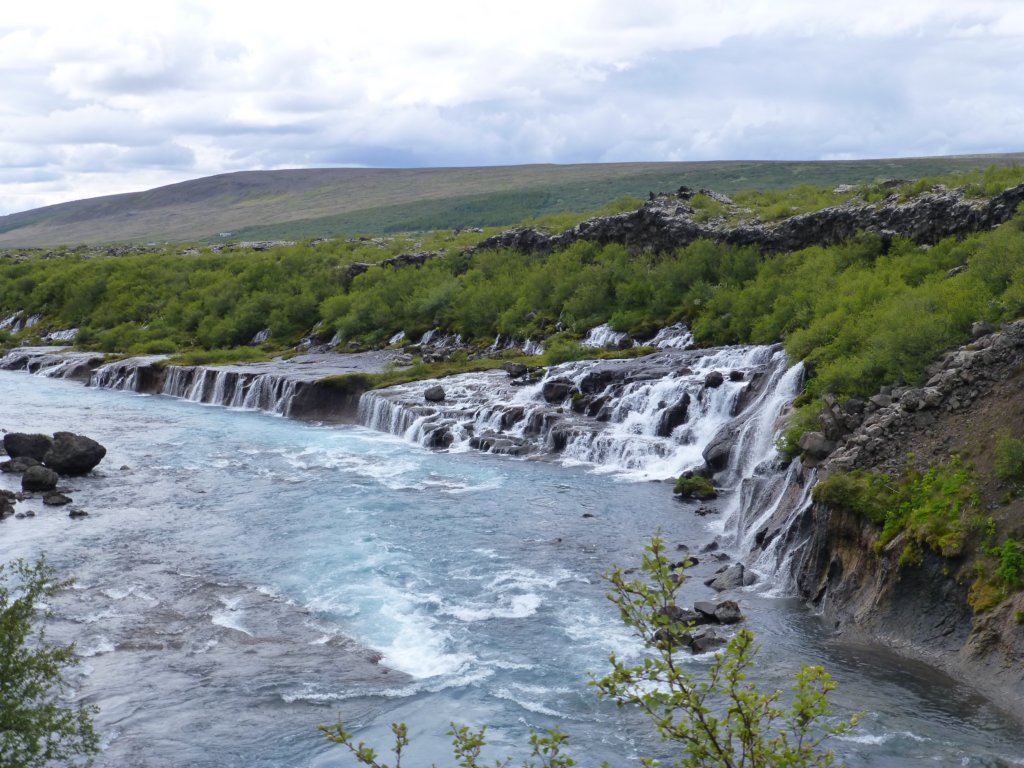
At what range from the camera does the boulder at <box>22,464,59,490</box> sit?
3347 cm

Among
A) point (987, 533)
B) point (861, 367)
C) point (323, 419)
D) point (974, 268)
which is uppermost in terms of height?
point (974, 268)

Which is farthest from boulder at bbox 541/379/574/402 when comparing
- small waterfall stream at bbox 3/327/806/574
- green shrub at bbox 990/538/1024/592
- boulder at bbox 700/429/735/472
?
green shrub at bbox 990/538/1024/592

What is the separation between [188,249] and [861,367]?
109 meters

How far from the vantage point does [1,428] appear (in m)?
45.0

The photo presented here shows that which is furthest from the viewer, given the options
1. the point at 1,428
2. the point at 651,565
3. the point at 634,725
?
the point at 1,428

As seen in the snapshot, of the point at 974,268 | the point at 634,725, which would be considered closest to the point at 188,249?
the point at 974,268

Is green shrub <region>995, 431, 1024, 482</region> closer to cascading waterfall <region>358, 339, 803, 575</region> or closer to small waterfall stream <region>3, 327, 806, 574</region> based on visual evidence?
small waterfall stream <region>3, 327, 806, 574</region>

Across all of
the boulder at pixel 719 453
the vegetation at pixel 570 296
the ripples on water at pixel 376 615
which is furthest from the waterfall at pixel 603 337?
the boulder at pixel 719 453

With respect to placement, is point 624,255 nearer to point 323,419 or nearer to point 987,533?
point 323,419

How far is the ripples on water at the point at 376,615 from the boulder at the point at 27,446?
245 cm

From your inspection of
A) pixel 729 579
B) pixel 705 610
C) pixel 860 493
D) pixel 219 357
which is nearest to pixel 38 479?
pixel 729 579

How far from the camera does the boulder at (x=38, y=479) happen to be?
33469 millimetres

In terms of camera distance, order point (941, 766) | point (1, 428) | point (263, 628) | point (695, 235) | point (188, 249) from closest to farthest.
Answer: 1. point (941, 766)
2. point (263, 628)
3. point (1, 428)
4. point (695, 235)
5. point (188, 249)

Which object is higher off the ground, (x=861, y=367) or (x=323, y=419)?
(x=861, y=367)
